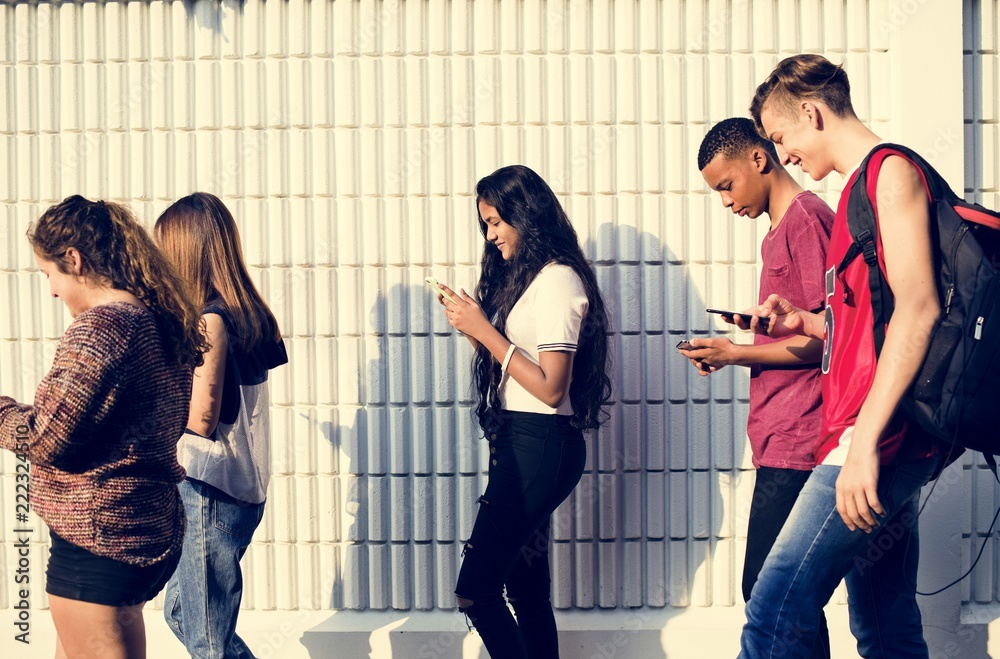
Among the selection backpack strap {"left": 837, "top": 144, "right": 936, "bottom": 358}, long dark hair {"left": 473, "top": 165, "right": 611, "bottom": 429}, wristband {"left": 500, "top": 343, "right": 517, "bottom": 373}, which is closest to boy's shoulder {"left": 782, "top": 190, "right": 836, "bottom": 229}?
backpack strap {"left": 837, "top": 144, "right": 936, "bottom": 358}

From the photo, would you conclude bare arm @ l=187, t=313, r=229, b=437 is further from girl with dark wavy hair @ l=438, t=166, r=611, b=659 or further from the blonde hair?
the blonde hair

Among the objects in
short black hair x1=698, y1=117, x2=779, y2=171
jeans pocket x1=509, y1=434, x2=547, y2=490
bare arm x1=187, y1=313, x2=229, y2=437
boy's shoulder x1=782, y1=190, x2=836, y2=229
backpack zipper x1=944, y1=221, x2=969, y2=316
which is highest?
short black hair x1=698, y1=117, x2=779, y2=171

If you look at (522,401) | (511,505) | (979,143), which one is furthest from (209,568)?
(979,143)

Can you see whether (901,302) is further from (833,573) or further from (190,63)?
(190,63)

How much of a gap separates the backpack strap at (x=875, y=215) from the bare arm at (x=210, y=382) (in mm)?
1794

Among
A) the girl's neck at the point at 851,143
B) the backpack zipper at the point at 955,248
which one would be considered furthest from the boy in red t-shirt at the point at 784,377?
the backpack zipper at the point at 955,248

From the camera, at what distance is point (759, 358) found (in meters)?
2.68

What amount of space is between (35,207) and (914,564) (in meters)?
3.57

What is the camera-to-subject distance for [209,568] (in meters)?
2.80

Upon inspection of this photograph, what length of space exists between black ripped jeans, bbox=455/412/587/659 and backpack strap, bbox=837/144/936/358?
44.3 inches

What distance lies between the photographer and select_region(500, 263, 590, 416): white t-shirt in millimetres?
2865

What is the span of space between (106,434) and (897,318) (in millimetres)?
1931

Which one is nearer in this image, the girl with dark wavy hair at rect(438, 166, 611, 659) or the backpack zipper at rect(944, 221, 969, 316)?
the backpack zipper at rect(944, 221, 969, 316)

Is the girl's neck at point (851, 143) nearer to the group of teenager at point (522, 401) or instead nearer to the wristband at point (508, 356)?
the group of teenager at point (522, 401)
